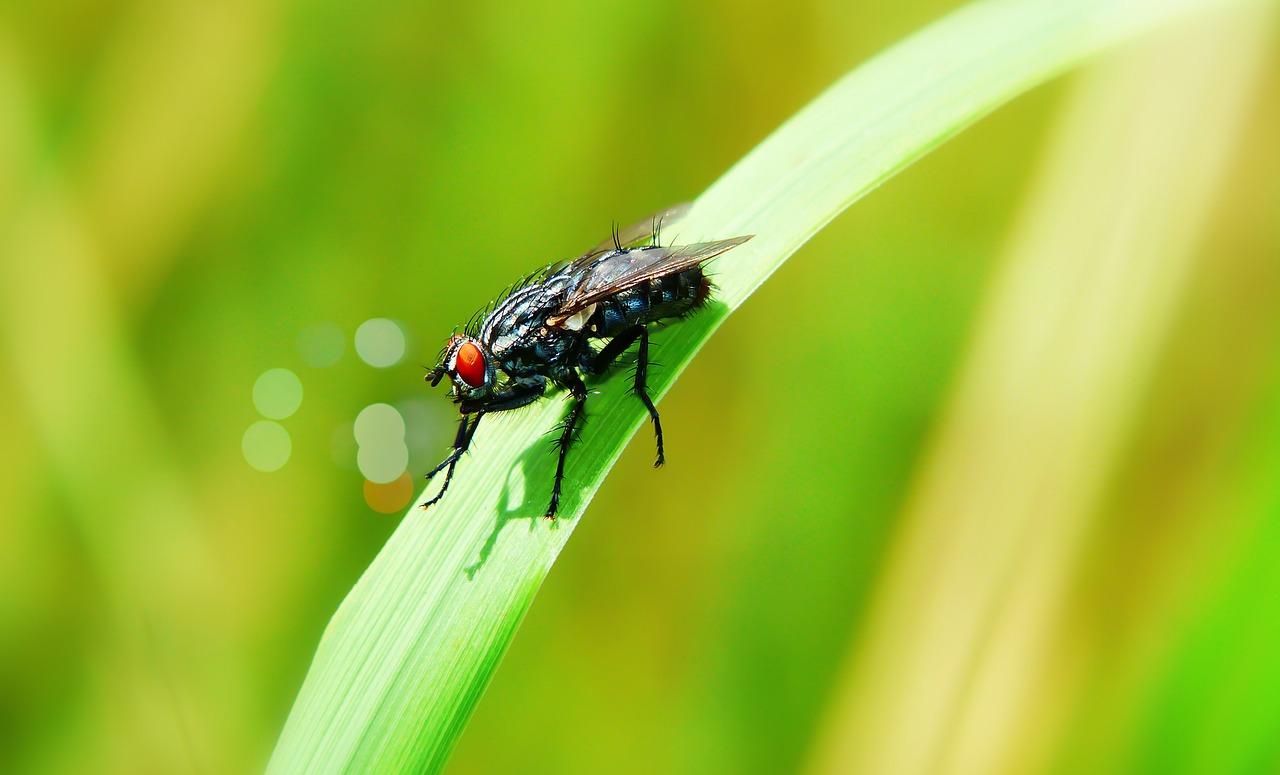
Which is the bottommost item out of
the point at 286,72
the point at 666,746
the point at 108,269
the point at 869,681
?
the point at 666,746

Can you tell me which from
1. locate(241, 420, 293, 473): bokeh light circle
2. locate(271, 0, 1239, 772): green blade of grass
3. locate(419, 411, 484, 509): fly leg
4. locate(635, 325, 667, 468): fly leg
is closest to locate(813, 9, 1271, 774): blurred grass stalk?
locate(271, 0, 1239, 772): green blade of grass

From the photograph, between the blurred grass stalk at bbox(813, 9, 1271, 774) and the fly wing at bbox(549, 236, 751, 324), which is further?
the blurred grass stalk at bbox(813, 9, 1271, 774)

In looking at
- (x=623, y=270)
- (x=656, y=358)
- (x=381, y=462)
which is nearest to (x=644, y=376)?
(x=656, y=358)

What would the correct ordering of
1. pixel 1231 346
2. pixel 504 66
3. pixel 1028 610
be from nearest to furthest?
1. pixel 1028 610
2. pixel 1231 346
3. pixel 504 66

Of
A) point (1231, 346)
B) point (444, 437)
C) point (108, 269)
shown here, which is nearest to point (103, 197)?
point (108, 269)

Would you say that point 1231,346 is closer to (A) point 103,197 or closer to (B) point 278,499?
(B) point 278,499

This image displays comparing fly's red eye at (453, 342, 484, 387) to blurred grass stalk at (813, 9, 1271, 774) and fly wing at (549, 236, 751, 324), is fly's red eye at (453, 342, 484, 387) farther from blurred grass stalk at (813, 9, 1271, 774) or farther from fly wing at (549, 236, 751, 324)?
blurred grass stalk at (813, 9, 1271, 774)

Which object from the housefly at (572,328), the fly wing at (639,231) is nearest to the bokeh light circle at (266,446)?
the housefly at (572,328)
